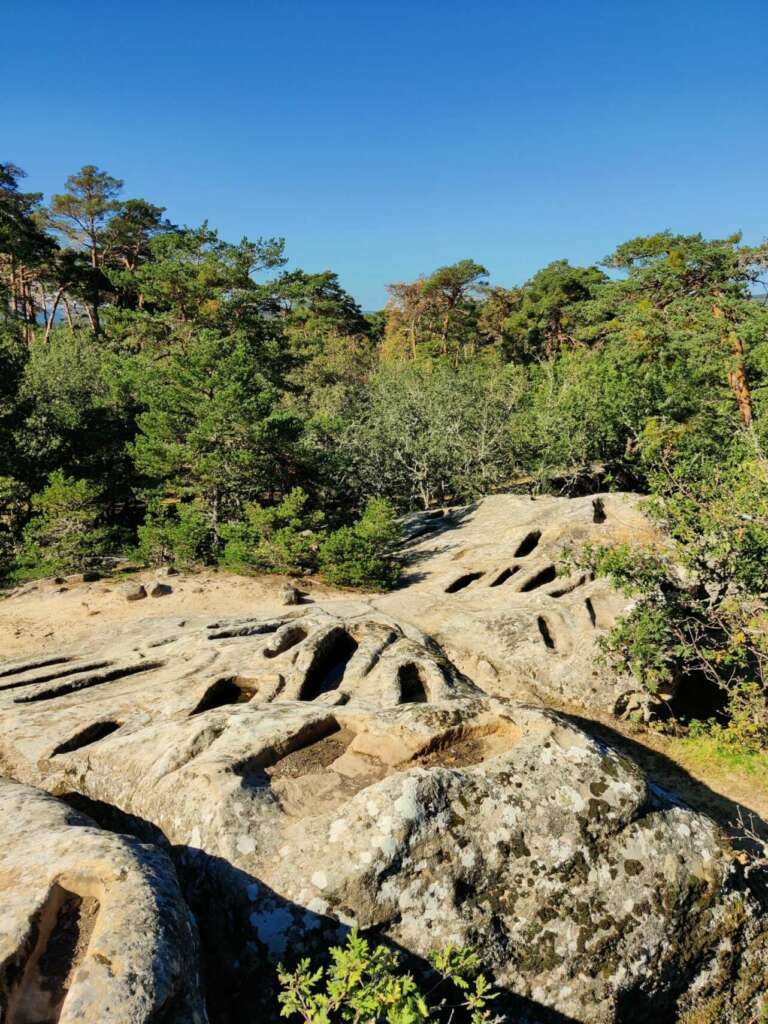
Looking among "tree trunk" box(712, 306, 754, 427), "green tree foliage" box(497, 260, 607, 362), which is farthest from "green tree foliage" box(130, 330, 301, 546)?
"green tree foliage" box(497, 260, 607, 362)

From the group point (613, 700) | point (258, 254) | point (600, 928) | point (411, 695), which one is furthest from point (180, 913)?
point (258, 254)

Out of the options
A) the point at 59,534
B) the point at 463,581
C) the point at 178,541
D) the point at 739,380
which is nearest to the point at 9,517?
the point at 59,534

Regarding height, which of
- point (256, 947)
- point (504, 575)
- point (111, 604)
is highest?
point (111, 604)

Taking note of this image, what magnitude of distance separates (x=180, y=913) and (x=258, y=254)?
29.2 meters

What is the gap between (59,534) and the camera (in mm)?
19406

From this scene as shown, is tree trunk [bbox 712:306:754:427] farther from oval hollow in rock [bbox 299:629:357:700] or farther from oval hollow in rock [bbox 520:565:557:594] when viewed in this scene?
oval hollow in rock [bbox 299:629:357:700]

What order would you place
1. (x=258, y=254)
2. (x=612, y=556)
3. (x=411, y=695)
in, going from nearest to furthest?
(x=411, y=695) < (x=612, y=556) < (x=258, y=254)

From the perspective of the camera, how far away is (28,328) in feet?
145

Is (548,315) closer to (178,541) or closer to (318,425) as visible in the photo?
(318,425)

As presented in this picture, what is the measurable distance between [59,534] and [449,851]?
18.5 m

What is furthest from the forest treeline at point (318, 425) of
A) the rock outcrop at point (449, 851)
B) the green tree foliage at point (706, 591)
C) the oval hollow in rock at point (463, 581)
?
the rock outcrop at point (449, 851)

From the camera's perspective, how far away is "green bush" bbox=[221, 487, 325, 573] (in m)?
19.0

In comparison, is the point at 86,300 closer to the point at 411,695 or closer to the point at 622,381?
the point at 622,381

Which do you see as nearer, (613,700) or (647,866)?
(647,866)
